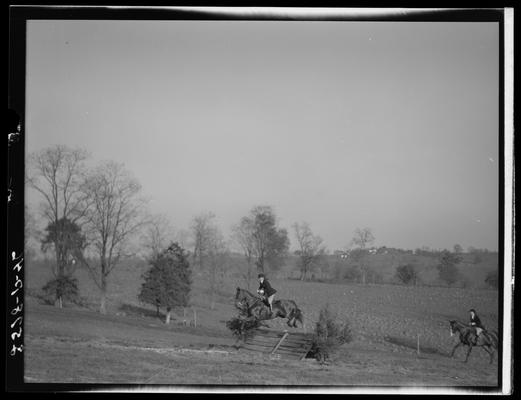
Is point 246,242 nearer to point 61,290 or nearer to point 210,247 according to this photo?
point 210,247

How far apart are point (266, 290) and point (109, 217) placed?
70.7 inches

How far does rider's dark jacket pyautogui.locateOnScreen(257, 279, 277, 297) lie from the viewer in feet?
21.0

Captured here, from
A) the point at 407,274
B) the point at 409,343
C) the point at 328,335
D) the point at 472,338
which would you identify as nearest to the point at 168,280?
the point at 328,335

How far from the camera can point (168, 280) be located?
6.38m

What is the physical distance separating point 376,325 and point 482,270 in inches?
47.8

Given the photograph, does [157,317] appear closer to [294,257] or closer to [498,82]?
[294,257]

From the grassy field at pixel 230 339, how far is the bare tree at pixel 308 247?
227 mm

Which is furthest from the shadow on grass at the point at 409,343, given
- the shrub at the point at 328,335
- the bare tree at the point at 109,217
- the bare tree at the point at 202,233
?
the bare tree at the point at 109,217

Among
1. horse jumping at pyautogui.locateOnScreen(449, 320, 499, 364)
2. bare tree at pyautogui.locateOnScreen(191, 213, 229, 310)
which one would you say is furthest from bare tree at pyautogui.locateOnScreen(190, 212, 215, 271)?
horse jumping at pyautogui.locateOnScreen(449, 320, 499, 364)

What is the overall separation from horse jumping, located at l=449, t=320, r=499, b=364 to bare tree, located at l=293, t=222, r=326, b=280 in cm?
155
